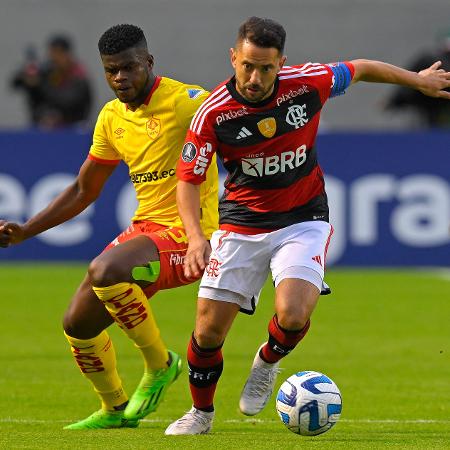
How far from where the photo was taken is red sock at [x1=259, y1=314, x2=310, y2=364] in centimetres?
781

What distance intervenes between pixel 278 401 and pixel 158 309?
7439 millimetres

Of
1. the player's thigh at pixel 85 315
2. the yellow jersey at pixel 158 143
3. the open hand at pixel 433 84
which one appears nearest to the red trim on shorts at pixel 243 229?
the yellow jersey at pixel 158 143

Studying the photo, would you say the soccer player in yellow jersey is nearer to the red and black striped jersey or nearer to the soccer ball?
the red and black striped jersey

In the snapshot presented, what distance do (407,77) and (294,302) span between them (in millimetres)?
1545

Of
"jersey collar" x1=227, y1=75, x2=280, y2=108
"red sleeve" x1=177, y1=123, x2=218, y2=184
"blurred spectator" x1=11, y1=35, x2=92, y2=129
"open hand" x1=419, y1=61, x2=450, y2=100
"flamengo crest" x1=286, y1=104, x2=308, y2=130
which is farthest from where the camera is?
"blurred spectator" x1=11, y1=35, x2=92, y2=129

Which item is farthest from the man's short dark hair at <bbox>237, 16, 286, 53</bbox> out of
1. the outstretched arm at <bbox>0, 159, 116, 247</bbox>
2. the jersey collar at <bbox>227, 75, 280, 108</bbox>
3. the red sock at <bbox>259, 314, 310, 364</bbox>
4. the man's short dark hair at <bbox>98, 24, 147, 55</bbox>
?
the outstretched arm at <bbox>0, 159, 116, 247</bbox>

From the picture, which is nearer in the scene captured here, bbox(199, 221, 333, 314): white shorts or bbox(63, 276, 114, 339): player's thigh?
bbox(199, 221, 333, 314): white shorts

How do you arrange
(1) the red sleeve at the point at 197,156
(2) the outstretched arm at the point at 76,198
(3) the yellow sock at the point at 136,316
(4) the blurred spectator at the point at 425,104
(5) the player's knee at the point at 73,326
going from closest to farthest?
(1) the red sleeve at the point at 197,156, (3) the yellow sock at the point at 136,316, (5) the player's knee at the point at 73,326, (2) the outstretched arm at the point at 76,198, (4) the blurred spectator at the point at 425,104

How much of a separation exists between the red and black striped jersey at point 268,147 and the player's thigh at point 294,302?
45cm

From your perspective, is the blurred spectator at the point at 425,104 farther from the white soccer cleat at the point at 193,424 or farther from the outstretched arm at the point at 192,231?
the outstretched arm at the point at 192,231

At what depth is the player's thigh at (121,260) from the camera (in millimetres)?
7969

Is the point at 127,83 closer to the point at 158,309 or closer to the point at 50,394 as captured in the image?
the point at 50,394

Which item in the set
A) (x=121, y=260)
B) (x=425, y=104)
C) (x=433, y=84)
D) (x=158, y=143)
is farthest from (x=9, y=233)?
(x=425, y=104)

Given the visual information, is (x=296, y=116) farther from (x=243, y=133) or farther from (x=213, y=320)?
(x=213, y=320)
